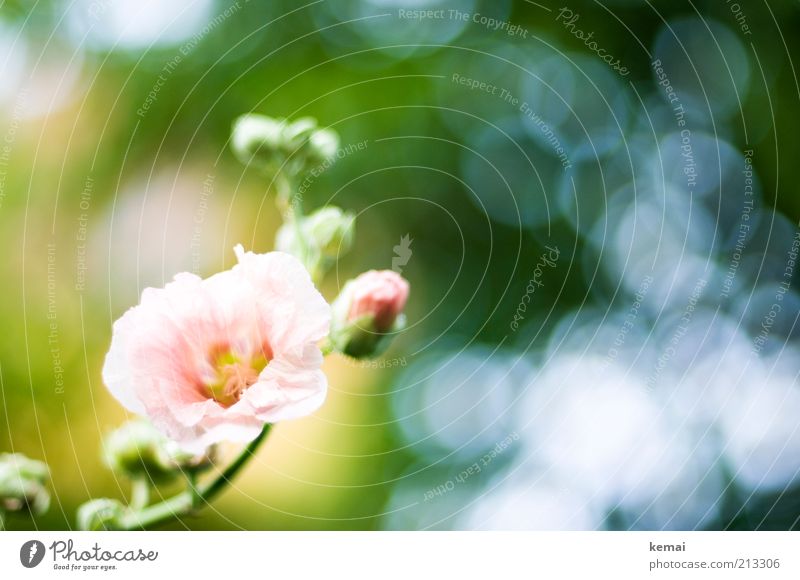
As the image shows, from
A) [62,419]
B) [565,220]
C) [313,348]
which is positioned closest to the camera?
[313,348]

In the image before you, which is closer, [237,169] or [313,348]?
[313,348]

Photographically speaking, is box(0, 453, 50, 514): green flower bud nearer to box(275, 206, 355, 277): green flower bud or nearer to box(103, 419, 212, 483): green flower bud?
box(103, 419, 212, 483): green flower bud

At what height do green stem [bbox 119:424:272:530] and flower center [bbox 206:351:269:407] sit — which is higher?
flower center [bbox 206:351:269:407]

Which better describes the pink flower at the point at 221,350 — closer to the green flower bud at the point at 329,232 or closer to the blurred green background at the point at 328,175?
the green flower bud at the point at 329,232

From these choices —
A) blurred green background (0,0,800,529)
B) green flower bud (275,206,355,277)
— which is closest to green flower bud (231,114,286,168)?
green flower bud (275,206,355,277)

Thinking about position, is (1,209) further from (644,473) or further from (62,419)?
(644,473)

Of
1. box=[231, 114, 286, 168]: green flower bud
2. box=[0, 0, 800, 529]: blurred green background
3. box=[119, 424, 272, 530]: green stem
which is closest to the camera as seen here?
box=[119, 424, 272, 530]: green stem

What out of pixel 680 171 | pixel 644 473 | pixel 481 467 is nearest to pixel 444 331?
pixel 481 467
